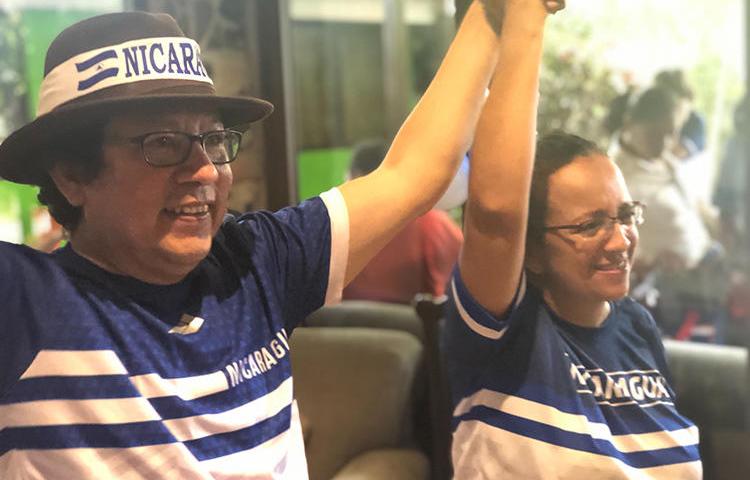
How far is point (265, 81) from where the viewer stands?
1.44 metres

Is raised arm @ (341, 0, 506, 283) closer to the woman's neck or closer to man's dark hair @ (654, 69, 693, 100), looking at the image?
the woman's neck

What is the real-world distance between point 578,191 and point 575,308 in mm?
142

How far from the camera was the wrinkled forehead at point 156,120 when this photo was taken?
0.81 metres

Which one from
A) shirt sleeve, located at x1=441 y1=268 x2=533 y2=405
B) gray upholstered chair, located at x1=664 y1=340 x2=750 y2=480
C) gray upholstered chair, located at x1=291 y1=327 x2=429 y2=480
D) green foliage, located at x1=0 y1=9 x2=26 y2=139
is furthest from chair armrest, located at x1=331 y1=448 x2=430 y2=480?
green foliage, located at x1=0 y1=9 x2=26 y2=139

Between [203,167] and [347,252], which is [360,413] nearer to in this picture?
[347,252]

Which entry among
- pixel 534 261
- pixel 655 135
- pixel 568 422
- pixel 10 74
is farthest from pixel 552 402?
pixel 10 74

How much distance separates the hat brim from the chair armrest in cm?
91

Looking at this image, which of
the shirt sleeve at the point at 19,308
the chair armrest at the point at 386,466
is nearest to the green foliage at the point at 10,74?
the chair armrest at the point at 386,466

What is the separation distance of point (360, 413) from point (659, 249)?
715 millimetres

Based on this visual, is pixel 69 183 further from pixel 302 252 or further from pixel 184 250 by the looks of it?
pixel 302 252

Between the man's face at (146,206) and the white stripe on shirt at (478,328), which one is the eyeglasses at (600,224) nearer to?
the white stripe on shirt at (478,328)

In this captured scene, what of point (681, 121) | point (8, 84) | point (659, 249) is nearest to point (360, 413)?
point (659, 249)

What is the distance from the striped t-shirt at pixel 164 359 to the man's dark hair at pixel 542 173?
236 mm

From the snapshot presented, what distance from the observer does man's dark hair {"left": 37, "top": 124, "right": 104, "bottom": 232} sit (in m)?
0.82
